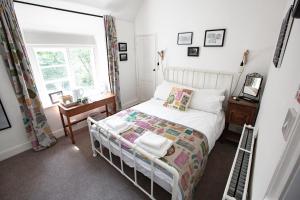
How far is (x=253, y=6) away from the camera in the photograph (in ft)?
6.84

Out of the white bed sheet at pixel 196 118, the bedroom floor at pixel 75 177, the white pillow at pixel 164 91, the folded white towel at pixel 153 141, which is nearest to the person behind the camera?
the folded white towel at pixel 153 141

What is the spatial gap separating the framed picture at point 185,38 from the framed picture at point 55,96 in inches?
98.4

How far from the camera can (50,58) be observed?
2592 mm

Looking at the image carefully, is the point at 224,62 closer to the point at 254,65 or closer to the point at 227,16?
the point at 254,65

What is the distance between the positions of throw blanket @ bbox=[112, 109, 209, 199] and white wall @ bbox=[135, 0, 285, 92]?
1.44 m

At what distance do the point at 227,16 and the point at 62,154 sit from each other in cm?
343

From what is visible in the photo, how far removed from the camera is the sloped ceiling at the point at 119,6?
2.66 m

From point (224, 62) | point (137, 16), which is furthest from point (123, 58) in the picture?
point (224, 62)

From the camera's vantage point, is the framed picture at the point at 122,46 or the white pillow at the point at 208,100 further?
the framed picture at the point at 122,46

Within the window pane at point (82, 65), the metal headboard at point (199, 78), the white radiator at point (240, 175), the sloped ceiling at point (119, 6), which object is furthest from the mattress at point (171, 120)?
the sloped ceiling at point (119, 6)

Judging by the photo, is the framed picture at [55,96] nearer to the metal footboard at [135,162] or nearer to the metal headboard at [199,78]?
the metal footboard at [135,162]

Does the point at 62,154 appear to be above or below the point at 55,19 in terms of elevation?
below

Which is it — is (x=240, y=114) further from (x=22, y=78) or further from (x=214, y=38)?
(x=22, y=78)

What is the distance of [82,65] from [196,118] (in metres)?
2.53
